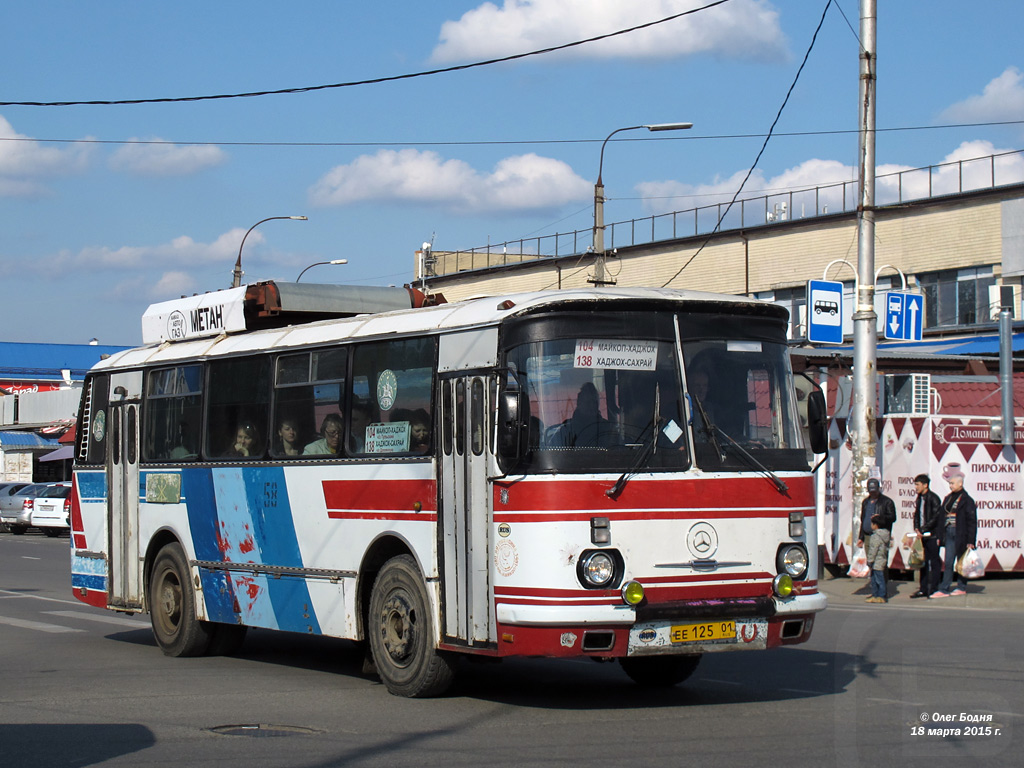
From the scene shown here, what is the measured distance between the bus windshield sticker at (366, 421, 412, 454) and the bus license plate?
2542 millimetres

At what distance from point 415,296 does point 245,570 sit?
3291mm

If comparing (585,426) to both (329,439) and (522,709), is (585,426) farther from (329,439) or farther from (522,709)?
(329,439)

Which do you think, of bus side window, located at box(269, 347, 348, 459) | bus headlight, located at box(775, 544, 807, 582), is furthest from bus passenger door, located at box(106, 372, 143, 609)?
bus headlight, located at box(775, 544, 807, 582)

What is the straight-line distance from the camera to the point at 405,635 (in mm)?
10227

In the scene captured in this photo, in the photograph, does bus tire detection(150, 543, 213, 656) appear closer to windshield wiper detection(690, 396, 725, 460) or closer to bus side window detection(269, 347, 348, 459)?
bus side window detection(269, 347, 348, 459)

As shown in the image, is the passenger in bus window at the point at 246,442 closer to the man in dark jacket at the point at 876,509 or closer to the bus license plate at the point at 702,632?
the bus license plate at the point at 702,632

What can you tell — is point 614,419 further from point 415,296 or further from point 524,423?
point 415,296

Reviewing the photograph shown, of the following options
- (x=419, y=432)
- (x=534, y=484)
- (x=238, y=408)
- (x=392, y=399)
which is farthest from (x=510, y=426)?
(x=238, y=408)

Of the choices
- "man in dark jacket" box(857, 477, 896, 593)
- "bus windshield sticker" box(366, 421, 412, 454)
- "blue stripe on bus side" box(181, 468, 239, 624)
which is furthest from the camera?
"man in dark jacket" box(857, 477, 896, 593)

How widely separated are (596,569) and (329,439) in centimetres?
323

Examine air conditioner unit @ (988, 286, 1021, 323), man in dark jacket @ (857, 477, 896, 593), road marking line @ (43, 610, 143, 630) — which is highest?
air conditioner unit @ (988, 286, 1021, 323)

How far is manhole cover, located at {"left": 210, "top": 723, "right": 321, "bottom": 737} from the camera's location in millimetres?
8812

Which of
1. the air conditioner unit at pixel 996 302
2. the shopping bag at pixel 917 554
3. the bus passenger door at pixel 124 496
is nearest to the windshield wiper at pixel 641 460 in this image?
the bus passenger door at pixel 124 496

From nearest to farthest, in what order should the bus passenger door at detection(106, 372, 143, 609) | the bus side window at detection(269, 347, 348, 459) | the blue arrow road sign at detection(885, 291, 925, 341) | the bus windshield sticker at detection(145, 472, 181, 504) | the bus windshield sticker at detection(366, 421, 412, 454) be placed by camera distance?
the bus windshield sticker at detection(366, 421, 412, 454)
the bus side window at detection(269, 347, 348, 459)
the bus windshield sticker at detection(145, 472, 181, 504)
the bus passenger door at detection(106, 372, 143, 609)
the blue arrow road sign at detection(885, 291, 925, 341)
